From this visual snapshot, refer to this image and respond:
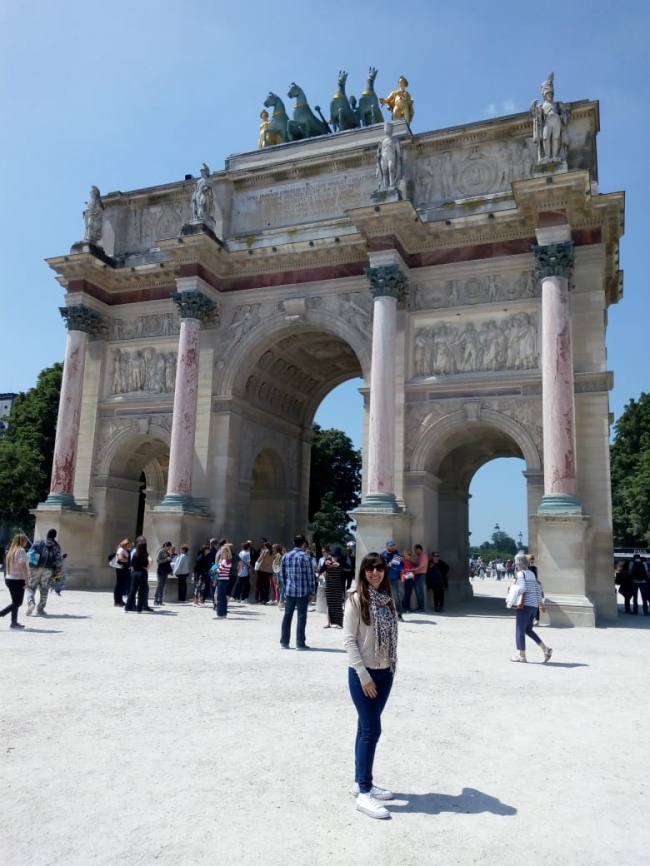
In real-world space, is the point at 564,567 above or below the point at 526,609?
above

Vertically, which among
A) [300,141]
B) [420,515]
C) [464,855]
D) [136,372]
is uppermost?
[300,141]

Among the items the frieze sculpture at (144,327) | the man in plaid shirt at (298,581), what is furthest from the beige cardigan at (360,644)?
the frieze sculpture at (144,327)

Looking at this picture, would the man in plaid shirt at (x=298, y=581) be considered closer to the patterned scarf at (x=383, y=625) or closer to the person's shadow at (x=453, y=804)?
the patterned scarf at (x=383, y=625)

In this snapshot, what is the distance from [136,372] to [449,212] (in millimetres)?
13058

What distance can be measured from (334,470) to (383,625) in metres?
54.8

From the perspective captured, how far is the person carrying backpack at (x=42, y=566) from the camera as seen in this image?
15.4 metres

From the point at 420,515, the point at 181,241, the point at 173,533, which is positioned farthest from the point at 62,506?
the point at 420,515

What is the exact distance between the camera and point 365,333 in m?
24.4

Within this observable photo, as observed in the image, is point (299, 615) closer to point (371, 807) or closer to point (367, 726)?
point (367, 726)

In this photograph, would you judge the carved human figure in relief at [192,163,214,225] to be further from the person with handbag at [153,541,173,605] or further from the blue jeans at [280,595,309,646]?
the blue jeans at [280,595,309,646]

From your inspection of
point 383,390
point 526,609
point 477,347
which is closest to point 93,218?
point 383,390

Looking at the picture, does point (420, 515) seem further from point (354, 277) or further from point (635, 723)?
point (635, 723)

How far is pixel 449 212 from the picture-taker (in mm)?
23938

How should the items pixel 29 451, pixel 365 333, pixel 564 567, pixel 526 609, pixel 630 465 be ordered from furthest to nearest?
pixel 630 465, pixel 29 451, pixel 365 333, pixel 564 567, pixel 526 609
